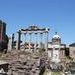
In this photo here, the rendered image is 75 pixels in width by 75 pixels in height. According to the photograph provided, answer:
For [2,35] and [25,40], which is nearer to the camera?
[25,40]

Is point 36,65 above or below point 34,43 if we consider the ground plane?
below

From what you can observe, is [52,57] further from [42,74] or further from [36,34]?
[36,34]

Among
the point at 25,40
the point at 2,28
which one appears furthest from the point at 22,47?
the point at 2,28

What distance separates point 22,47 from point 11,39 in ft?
14.4

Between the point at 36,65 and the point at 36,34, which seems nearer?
the point at 36,65

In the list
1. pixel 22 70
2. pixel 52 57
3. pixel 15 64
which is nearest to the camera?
pixel 22 70

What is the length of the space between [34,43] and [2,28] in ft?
38.1

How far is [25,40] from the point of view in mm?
68438

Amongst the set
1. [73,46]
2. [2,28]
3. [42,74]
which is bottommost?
[42,74]

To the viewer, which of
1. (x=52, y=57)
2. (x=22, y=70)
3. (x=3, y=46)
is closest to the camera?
(x=22, y=70)

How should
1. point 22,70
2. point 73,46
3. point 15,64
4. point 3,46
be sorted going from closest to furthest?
point 22,70
point 15,64
point 73,46
point 3,46

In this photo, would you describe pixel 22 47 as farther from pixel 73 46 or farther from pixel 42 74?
pixel 42 74

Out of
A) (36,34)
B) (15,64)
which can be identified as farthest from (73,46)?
(15,64)

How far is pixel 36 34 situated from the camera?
6744 cm
